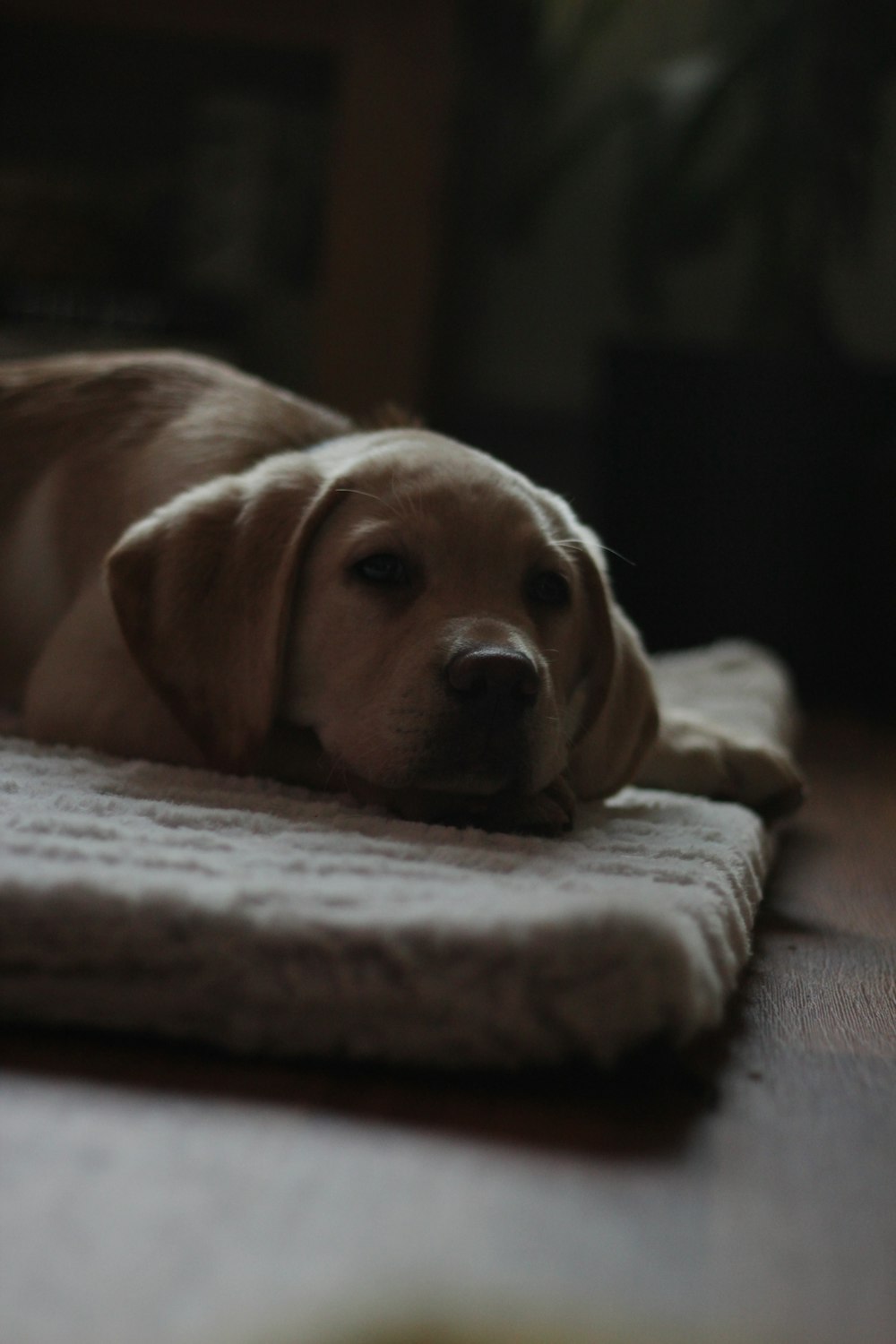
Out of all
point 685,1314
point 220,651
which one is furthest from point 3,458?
point 685,1314

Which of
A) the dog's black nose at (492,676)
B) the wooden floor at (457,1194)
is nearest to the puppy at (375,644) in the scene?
the dog's black nose at (492,676)

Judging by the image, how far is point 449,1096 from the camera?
98 centimetres

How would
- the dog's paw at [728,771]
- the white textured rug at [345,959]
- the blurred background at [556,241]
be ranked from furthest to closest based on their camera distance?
1. the blurred background at [556,241]
2. the dog's paw at [728,771]
3. the white textured rug at [345,959]

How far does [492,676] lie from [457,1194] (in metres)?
0.73

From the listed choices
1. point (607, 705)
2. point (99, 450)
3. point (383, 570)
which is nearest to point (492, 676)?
point (383, 570)

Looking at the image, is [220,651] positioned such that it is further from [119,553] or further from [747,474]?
[747,474]

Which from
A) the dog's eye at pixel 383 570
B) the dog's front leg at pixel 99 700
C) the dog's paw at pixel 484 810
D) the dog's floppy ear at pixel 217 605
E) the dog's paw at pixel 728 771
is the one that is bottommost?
the dog's paw at pixel 728 771

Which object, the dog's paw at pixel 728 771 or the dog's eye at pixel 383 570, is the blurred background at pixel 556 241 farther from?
the dog's eye at pixel 383 570

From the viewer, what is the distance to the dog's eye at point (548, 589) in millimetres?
1791

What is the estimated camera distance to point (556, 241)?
607 cm

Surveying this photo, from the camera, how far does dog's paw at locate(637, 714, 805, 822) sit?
6.60 feet

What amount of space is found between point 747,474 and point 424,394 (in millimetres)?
1344

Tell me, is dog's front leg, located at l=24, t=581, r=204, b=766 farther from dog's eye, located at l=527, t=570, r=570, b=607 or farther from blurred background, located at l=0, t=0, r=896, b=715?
blurred background, located at l=0, t=0, r=896, b=715

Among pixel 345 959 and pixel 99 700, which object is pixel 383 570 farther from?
pixel 345 959
